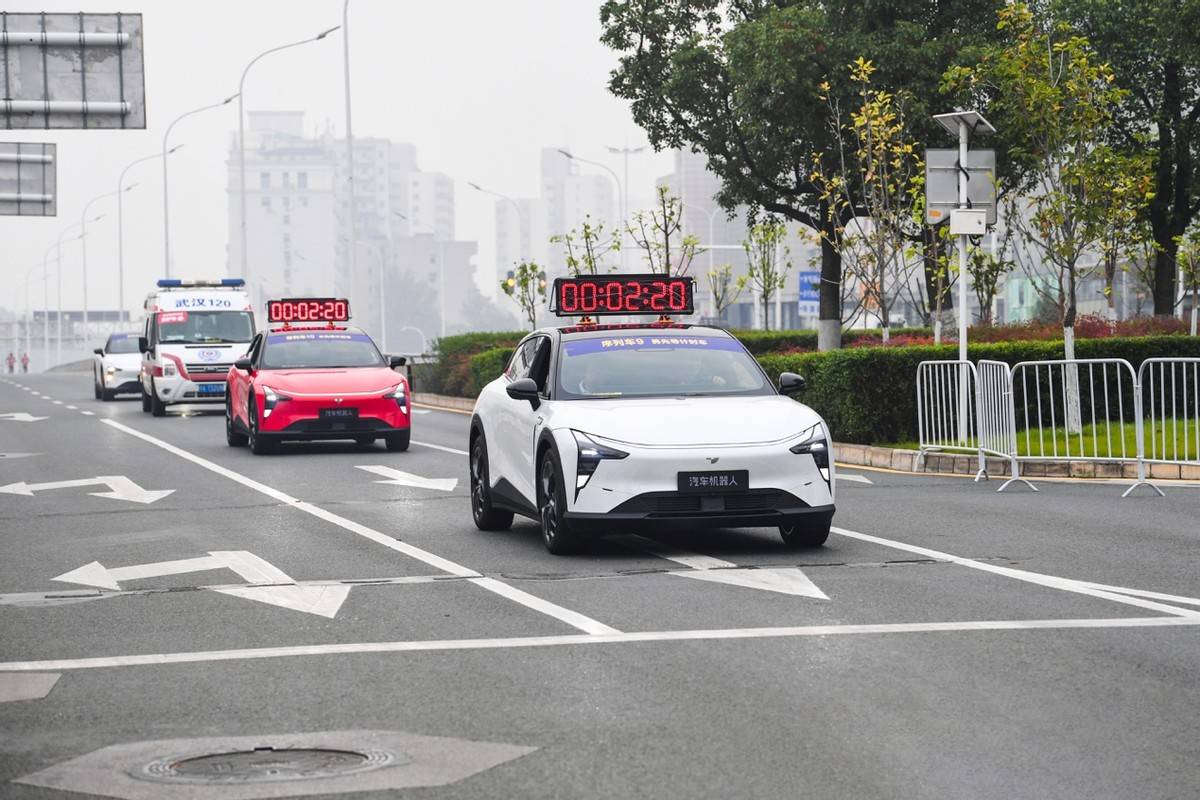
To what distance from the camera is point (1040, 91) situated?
2388cm

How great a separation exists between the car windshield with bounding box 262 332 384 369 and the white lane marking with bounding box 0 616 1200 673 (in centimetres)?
1580

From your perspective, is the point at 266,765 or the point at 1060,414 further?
the point at 1060,414

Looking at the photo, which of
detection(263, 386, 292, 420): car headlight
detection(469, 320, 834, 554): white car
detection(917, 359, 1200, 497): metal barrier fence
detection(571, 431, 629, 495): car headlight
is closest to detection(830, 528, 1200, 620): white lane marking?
detection(469, 320, 834, 554): white car

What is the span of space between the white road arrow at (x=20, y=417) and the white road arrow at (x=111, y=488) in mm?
15029

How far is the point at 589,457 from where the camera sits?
11883mm

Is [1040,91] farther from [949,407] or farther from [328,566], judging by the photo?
[328,566]

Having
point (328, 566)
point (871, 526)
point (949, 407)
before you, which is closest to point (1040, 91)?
point (949, 407)

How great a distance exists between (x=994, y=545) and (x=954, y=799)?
7103 mm

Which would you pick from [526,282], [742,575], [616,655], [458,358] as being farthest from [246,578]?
[526,282]

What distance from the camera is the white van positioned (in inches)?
1357

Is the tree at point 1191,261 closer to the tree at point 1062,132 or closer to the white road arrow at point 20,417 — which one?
the tree at point 1062,132

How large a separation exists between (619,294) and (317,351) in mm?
8427

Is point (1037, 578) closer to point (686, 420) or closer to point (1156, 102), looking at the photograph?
point (686, 420)

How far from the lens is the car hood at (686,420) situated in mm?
11945
